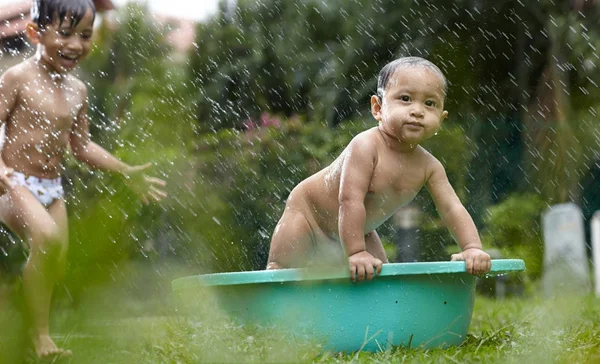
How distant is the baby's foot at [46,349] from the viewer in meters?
0.40

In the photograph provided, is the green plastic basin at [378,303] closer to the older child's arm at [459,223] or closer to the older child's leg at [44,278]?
the older child's arm at [459,223]

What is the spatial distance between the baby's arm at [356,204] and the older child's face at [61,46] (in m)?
0.99

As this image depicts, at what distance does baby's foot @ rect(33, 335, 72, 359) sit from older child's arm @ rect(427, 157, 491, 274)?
7.53 ft

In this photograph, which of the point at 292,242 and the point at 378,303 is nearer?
the point at 378,303

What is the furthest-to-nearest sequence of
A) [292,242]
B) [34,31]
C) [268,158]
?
1. [268,158]
2. [292,242]
3. [34,31]

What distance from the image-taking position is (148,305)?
1.44 feet

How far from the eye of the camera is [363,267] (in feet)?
8.48

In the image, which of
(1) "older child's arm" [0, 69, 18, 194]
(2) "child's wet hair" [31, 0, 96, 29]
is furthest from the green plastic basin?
(1) "older child's arm" [0, 69, 18, 194]

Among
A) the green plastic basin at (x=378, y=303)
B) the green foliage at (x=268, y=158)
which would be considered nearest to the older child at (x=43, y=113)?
the green plastic basin at (x=378, y=303)

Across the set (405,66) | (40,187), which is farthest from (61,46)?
(405,66)

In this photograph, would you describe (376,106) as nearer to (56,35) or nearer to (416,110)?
(416,110)

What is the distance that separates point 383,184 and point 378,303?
46 centimetres

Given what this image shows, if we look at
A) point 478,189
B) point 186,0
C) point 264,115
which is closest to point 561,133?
point 478,189

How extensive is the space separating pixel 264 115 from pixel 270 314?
4876 mm
